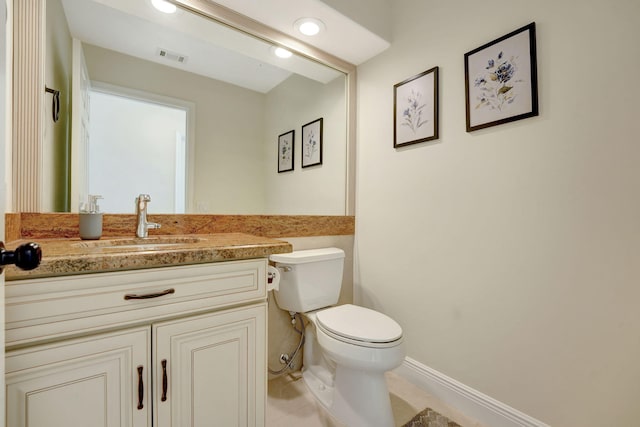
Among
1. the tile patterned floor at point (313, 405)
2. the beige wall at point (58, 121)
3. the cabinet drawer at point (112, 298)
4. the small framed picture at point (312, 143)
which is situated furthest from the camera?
the small framed picture at point (312, 143)

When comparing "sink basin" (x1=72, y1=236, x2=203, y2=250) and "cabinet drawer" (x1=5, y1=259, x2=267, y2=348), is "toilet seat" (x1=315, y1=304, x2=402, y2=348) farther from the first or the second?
"sink basin" (x1=72, y1=236, x2=203, y2=250)

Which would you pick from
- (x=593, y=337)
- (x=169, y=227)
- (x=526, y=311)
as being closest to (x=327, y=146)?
(x=169, y=227)

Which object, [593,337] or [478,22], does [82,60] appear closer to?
[478,22]

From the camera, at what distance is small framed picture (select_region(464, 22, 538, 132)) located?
1.22 metres

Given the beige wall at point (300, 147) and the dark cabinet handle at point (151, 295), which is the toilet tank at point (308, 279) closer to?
the beige wall at point (300, 147)

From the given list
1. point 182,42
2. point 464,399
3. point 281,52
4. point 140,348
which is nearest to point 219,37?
point 182,42

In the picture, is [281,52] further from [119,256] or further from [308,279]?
[119,256]

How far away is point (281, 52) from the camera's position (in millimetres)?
1785

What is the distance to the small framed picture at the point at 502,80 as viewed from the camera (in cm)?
122

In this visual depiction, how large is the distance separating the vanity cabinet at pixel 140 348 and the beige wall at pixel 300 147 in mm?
849

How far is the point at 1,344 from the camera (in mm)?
503

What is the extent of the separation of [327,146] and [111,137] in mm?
1201

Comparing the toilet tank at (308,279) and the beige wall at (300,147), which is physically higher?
the beige wall at (300,147)

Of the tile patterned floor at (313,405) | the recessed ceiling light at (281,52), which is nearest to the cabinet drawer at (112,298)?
the tile patterned floor at (313,405)
